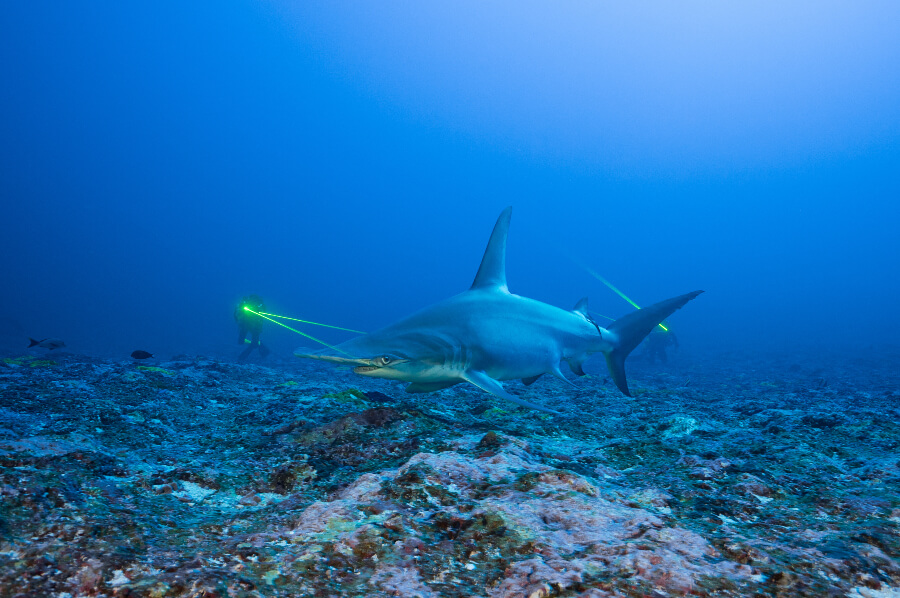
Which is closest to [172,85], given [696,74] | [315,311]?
[315,311]

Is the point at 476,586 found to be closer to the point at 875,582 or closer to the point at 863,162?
the point at 875,582

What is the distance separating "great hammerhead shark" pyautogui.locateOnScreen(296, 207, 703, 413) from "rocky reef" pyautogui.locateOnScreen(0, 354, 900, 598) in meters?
0.45

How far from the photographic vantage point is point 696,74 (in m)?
170

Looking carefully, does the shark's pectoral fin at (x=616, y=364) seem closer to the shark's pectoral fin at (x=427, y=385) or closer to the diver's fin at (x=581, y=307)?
the diver's fin at (x=581, y=307)

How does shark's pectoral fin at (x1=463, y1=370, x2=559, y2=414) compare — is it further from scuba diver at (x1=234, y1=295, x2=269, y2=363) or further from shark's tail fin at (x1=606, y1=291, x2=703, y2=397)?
scuba diver at (x1=234, y1=295, x2=269, y2=363)

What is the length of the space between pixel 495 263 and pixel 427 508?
3126 millimetres

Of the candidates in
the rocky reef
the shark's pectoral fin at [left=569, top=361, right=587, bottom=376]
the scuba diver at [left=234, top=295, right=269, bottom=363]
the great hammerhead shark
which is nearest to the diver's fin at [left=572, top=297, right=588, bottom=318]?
the great hammerhead shark

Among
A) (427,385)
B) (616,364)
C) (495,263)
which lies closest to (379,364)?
(427,385)

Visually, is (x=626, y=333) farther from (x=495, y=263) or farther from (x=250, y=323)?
(x=250, y=323)

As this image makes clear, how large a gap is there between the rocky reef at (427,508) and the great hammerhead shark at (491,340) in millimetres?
446

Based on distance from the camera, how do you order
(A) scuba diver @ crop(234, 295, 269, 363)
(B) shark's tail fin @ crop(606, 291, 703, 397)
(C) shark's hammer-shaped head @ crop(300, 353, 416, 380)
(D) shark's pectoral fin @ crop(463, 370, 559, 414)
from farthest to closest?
(A) scuba diver @ crop(234, 295, 269, 363) → (B) shark's tail fin @ crop(606, 291, 703, 397) → (D) shark's pectoral fin @ crop(463, 370, 559, 414) → (C) shark's hammer-shaped head @ crop(300, 353, 416, 380)

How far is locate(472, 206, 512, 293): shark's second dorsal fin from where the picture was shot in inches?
170

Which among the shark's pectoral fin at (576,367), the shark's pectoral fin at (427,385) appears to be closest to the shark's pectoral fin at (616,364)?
the shark's pectoral fin at (576,367)

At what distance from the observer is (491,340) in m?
3.75
